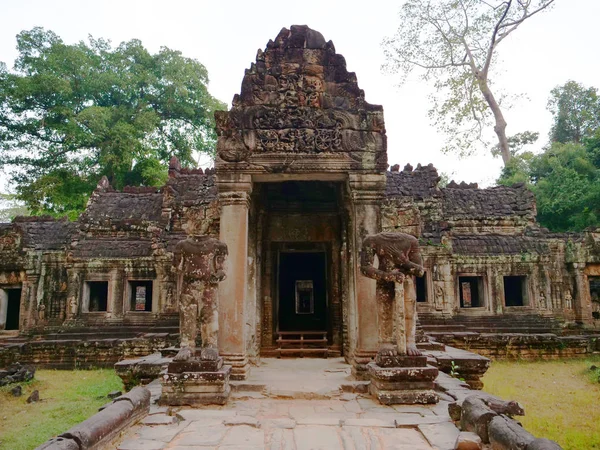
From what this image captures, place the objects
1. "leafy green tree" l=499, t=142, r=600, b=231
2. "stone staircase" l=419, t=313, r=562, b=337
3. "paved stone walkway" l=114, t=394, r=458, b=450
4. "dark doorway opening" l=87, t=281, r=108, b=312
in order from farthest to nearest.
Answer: "leafy green tree" l=499, t=142, r=600, b=231, "dark doorway opening" l=87, t=281, r=108, b=312, "stone staircase" l=419, t=313, r=562, b=337, "paved stone walkway" l=114, t=394, r=458, b=450

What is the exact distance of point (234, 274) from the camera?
7270 mm

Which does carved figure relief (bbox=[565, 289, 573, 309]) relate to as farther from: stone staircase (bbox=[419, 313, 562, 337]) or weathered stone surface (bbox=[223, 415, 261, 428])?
weathered stone surface (bbox=[223, 415, 261, 428])

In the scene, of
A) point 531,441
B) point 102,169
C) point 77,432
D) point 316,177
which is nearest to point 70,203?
point 102,169

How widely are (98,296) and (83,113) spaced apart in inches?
475

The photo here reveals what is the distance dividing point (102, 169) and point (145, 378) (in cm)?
2161

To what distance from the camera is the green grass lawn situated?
7.29 m

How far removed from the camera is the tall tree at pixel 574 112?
30.2m

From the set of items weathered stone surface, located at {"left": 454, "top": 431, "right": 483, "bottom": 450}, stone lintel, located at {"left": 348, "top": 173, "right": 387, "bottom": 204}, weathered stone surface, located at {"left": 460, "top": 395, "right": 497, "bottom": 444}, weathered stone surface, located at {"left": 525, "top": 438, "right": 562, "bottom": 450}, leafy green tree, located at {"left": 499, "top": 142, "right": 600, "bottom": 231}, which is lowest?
weathered stone surface, located at {"left": 454, "top": 431, "right": 483, "bottom": 450}

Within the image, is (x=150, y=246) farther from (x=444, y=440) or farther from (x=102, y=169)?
(x=444, y=440)

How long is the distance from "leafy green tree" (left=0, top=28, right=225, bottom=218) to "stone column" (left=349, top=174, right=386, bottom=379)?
21168 mm

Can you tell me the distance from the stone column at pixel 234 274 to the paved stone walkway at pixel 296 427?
0.96 meters

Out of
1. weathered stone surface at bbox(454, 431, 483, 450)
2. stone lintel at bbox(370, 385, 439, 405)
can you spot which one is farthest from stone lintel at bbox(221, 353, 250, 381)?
weathered stone surface at bbox(454, 431, 483, 450)

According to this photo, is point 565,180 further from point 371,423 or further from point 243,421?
point 243,421

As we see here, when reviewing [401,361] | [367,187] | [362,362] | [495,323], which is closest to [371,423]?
[401,361]
